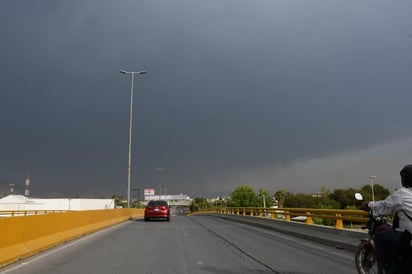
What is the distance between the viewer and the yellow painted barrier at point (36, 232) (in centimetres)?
928

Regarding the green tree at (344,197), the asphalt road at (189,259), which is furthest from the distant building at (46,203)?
the asphalt road at (189,259)

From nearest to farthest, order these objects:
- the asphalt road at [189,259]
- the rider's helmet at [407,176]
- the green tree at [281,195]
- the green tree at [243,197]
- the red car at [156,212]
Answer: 1. the rider's helmet at [407,176]
2. the asphalt road at [189,259]
3. the red car at [156,212]
4. the green tree at [281,195]
5. the green tree at [243,197]

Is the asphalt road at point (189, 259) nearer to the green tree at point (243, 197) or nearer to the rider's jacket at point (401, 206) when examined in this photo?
the rider's jacket at point (401, 206)

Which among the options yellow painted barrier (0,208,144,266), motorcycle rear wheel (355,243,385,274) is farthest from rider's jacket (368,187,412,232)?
yellow painted barrier (0,208,144,266)

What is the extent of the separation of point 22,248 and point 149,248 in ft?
12.1

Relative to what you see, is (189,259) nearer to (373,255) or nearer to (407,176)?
(373,255)

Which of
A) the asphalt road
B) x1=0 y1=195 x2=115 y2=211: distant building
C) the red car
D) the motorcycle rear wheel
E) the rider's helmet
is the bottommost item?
the asphalt road

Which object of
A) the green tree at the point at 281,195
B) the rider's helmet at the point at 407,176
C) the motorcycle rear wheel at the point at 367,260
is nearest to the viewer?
the rider's helmet at the point at 407,176

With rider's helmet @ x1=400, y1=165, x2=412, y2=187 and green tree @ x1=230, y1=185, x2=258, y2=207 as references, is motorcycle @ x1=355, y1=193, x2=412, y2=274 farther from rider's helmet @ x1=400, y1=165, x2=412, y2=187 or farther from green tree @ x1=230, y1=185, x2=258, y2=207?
green tree @ x1=230, y1=185, x2=258, y2=207

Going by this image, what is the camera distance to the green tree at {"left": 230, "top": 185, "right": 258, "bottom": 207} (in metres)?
152

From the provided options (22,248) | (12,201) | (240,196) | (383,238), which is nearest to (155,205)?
(22,248)

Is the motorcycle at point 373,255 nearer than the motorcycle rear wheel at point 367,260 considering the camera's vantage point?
Yes

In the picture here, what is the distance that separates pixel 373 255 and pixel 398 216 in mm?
1304

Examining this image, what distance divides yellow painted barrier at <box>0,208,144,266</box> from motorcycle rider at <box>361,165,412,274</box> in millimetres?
7813
